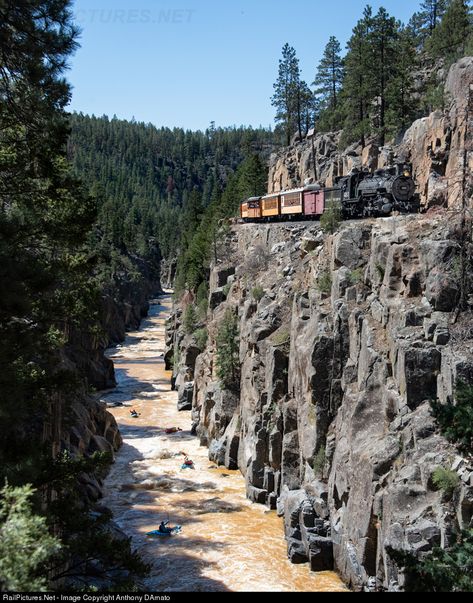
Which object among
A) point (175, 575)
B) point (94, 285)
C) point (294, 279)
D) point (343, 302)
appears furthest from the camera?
point (294, 279)

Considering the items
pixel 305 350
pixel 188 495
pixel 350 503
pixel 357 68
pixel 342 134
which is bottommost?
pixel 188 495

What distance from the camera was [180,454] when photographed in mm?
37062

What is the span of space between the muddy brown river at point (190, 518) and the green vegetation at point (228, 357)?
5.11 metres

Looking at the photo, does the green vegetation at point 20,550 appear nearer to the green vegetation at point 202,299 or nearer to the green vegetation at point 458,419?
the green vegetation at point 458,419

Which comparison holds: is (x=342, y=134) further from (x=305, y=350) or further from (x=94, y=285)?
(x=94, y=285)

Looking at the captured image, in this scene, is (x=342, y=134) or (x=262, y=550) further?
(x=342, y=134)

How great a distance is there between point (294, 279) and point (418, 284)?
12950 mm

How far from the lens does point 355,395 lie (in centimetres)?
2255

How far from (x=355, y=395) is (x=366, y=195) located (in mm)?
14412

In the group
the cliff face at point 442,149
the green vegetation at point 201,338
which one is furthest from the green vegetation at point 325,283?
the green vegetation at point 201,338

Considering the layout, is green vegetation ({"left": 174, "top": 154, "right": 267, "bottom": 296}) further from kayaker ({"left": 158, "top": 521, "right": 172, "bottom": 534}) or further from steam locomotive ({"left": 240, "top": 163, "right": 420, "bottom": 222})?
kayaker ({"left": 158, "top": 521, "right": 172, "bottom": 534})

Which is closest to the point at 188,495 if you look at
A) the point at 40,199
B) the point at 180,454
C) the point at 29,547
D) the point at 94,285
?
the point at 180,454

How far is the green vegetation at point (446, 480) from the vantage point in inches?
610

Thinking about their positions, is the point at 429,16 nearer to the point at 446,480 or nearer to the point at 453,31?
the point at 453,31
